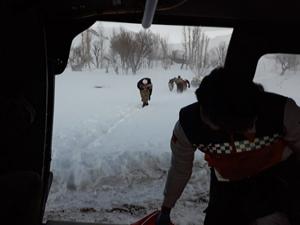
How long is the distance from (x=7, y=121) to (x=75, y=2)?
866mm

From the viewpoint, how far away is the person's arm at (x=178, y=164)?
1763mm

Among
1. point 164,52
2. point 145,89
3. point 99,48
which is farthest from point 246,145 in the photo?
point 145,89

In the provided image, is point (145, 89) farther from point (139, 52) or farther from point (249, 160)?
point (249, 160)

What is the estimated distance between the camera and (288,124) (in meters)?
1.52

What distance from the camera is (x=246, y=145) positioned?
1.58m

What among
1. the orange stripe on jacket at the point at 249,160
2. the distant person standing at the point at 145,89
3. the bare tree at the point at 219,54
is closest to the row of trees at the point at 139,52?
the bare tree at the point at 219,54

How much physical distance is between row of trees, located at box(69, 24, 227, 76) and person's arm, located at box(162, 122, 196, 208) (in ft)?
4.79

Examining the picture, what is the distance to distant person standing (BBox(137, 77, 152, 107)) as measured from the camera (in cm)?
526

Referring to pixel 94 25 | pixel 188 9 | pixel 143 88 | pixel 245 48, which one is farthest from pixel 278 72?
pixel 143 88

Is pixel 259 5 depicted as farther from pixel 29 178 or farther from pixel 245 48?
pixel 29 178

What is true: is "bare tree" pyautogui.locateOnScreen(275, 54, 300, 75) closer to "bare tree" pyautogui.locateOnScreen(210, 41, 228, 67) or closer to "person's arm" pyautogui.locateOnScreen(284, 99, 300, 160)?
"bare tree" pyautogui.locateOnScreen(210, 41, 228, 67)

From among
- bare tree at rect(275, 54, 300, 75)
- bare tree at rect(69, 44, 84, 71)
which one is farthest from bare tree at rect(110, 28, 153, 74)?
bare tree at rect(275, 54, 300, 75)

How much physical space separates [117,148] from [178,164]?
4221 millimetres

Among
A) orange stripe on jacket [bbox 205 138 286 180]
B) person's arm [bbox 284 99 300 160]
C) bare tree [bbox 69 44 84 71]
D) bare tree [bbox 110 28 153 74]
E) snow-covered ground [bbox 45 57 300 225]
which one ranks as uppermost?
bare tree [bbox 110 28 153 74]
